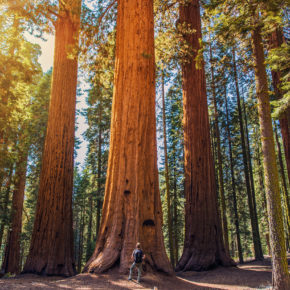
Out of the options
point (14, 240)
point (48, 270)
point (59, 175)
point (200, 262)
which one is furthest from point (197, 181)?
point (14, 240)

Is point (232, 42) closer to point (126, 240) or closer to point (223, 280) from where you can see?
point (126, 240)

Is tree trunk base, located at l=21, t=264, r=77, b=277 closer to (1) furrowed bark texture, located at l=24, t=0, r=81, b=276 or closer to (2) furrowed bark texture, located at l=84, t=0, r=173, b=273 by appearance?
(1) furrowed bark texture, located at l=24, t=0, r=81, b=276

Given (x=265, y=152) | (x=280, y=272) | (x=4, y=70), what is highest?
(x=4, y=70)

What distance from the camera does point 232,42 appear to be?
23.1 ft

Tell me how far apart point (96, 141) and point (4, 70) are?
12.4 m

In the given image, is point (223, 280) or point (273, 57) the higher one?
point (273, 57)

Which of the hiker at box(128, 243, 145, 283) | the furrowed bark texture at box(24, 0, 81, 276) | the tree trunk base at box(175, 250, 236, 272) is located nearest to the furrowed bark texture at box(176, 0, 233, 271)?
the tree trunk base at box(175, 250, 236, 272)

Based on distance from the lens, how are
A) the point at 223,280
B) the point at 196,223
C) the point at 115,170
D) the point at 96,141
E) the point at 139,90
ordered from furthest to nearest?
the point at 96,141
the point at 196,223
the point at 223,280
the point at 139,90
the point at 115,170

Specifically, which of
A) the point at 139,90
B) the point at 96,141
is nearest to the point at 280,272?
the point at 139,90

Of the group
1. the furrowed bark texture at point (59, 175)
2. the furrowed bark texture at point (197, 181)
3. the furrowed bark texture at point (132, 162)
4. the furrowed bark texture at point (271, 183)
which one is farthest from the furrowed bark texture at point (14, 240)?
the furrowed bark texture at point (271, 183)

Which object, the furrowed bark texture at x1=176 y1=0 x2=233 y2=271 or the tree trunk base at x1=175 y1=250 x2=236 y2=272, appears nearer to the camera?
the tree trunk base at x1=175 y1=250 x2=236 y2=272

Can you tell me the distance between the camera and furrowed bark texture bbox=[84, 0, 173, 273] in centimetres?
531

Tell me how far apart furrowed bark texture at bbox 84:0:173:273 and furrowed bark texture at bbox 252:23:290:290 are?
2.31 metres

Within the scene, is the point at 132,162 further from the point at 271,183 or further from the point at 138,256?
the point at 271,183
